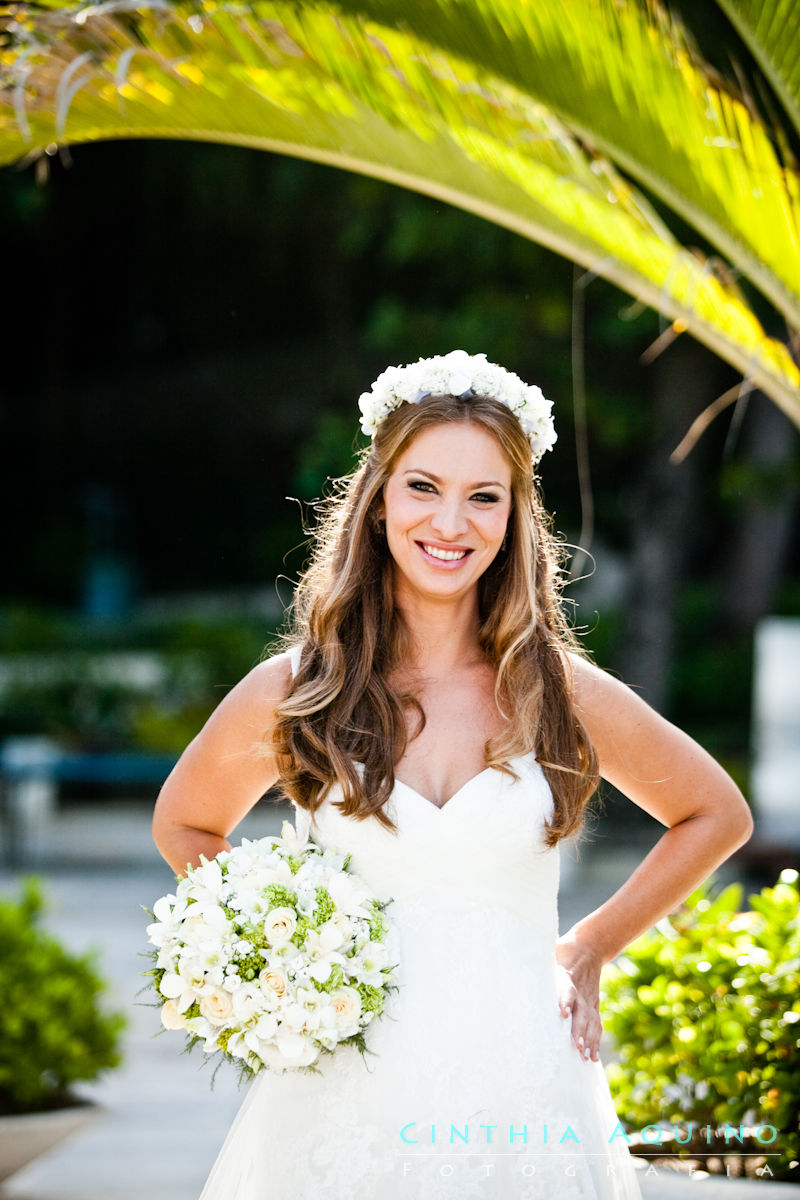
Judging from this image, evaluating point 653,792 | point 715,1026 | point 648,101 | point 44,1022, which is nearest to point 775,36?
point 648,101

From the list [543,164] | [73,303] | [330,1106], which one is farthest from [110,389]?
[330,1106]

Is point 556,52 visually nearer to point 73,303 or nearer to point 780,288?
point 780,288

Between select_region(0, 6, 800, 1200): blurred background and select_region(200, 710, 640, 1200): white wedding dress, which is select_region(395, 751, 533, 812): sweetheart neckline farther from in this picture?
select_region(0, 6, 800, 1200): blurred background

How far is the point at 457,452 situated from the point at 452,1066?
3.86 feet

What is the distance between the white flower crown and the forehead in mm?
90

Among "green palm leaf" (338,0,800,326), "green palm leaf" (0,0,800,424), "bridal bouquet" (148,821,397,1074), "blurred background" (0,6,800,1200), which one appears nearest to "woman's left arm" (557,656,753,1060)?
"bridal bouquet" (148,821,397,1074)

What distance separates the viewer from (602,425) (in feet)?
36.7

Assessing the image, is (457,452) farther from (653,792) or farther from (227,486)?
(227,486)

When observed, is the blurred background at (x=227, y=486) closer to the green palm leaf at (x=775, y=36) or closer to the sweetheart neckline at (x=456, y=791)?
the green palm leaf at (x=775, y=36)

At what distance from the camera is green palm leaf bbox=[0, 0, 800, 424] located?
11.6 ft

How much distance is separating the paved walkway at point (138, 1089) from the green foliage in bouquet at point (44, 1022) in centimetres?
20

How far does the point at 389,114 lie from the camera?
3.73 metres

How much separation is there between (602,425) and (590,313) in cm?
90

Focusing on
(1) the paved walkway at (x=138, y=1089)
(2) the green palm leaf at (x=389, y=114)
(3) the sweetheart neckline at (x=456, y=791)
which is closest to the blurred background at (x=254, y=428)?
(1) the paved walkway at (x=138, y=1089)
